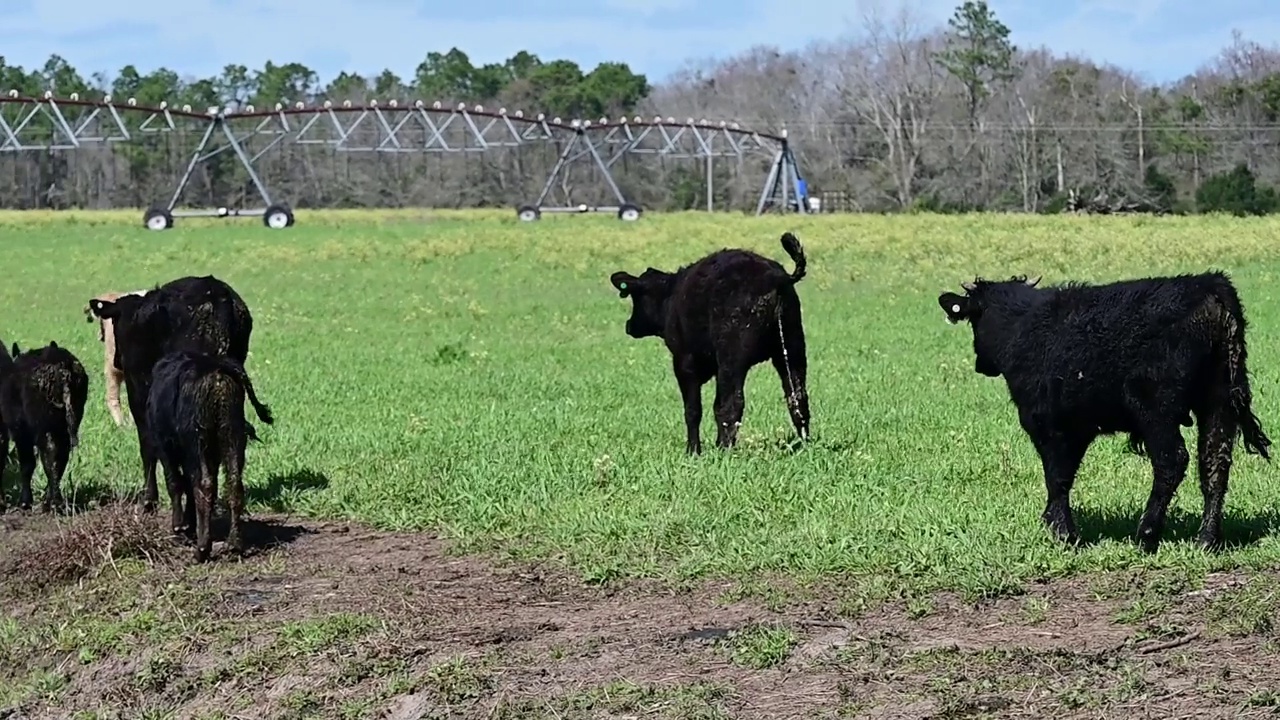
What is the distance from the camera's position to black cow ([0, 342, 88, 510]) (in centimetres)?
1119

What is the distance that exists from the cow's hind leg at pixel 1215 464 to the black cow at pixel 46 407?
7435 millimetres

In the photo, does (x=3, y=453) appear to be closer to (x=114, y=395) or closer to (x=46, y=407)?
(x=46, y=407)

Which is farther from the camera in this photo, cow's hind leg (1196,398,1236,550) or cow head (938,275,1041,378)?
cow head (938,275,1041,378)

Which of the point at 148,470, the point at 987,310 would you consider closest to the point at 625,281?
the point at 148,470

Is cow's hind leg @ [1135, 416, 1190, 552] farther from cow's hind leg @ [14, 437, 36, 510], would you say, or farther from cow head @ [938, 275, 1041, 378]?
cow's hind leg @ [14, 437, 36, 510]

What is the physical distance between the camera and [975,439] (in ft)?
40.3

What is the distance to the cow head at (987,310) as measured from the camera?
9.16 metres

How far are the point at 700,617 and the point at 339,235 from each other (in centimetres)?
4312

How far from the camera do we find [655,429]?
13.7 m

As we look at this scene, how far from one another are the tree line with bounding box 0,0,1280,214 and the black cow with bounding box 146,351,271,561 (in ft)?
200

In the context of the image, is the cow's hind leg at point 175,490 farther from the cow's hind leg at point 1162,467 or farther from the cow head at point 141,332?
the cow's hind leg at point 1162,467

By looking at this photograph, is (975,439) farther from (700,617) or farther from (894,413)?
(700,617)

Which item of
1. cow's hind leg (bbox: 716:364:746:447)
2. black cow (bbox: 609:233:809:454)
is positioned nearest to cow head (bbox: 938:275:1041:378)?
black cow (bbox: 609:233:809:454)

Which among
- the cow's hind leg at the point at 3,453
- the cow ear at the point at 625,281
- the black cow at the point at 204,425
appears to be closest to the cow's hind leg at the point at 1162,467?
the black cow at the point at 204,425
